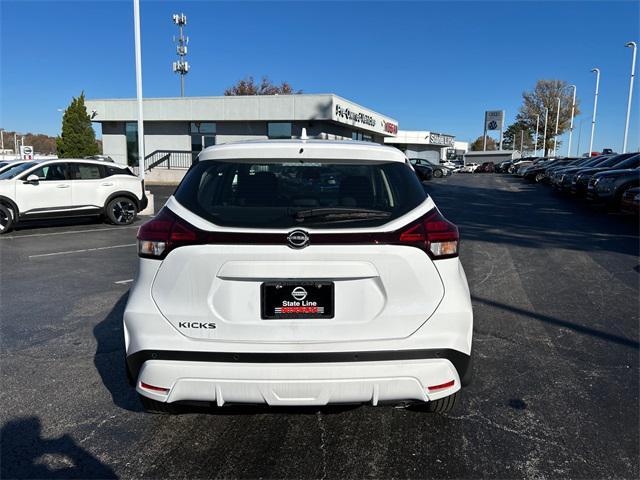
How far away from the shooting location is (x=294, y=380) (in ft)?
8.16

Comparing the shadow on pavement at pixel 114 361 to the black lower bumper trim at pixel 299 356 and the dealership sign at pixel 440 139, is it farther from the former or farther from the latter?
the dealership sign at pixel 440 139

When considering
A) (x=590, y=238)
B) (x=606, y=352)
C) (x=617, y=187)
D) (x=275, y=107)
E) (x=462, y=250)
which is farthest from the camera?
(x=275, y=107)

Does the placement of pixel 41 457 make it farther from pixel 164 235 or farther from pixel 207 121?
pixel 207 121

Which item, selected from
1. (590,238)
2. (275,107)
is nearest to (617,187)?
(590,238)

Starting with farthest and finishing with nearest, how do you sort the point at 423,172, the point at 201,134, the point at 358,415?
the point at 201,134 → the point at 423,172 → the point at 358,415

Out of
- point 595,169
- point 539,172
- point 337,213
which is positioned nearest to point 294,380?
point 337,213

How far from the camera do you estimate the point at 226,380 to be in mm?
2498

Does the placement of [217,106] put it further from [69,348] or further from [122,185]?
[69,348]

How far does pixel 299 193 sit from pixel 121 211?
36.4ft

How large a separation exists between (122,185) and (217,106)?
18.3 m

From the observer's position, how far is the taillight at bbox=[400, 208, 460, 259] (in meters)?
2.60

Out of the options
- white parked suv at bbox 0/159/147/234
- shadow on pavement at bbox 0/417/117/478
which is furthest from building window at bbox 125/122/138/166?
shadow on pavement at bbox 0/417/117/478

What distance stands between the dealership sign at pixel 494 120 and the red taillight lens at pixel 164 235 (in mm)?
99385

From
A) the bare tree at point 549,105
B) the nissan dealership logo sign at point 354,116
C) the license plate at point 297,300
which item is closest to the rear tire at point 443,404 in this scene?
the license plate at point 297,300
